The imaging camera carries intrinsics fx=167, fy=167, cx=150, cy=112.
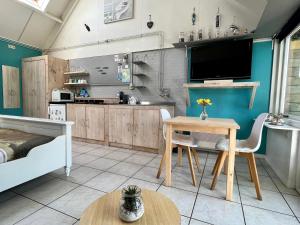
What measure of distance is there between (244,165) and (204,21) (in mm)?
2805

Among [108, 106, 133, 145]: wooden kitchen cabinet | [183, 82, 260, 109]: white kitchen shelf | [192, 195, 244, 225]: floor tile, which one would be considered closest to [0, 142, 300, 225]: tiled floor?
[192, 195, 244, 225]: floor tile

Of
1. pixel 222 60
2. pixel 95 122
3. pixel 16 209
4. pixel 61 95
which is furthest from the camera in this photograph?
pixel 61 95

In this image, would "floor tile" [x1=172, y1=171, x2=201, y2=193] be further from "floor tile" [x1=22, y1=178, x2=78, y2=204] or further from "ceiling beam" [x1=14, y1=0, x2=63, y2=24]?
"ceiling beam" [x1=14, y1=0, x2=63, y2=24]

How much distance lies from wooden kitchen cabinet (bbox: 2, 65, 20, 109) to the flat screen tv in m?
4.77

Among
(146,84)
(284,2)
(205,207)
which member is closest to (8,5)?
(146,84)

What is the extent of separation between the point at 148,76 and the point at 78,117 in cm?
194

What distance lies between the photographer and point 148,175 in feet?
7.68

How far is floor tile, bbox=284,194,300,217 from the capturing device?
1.62 meters

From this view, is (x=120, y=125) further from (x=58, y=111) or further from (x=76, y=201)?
(x=76, y=201)

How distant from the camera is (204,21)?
335cm

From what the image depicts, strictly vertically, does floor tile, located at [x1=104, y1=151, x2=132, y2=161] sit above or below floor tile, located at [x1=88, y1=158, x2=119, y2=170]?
above

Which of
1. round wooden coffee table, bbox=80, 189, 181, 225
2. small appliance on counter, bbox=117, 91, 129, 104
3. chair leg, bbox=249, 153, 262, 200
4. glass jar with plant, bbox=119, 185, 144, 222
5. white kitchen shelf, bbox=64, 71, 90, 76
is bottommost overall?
chair leg, bbox=249, 153, 262, 200

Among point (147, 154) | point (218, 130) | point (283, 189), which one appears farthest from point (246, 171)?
point (147, 154)

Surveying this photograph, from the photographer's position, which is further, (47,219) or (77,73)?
(77,73)
